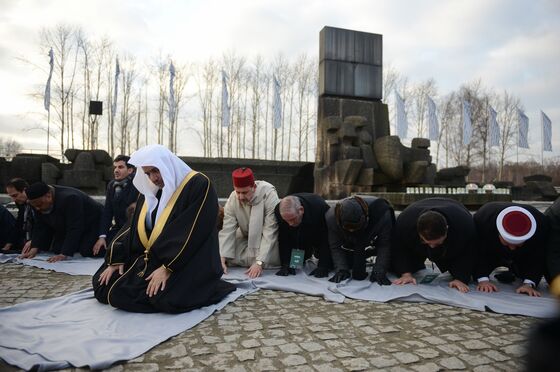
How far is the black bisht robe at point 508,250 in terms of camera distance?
4008mm

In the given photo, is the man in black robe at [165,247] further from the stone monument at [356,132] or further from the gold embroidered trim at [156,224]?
the stone monument at [356,132]

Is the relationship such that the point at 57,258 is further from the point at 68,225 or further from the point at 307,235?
the point at 307,235

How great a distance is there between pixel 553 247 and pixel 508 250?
0.39 m

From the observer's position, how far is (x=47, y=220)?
5.85 m

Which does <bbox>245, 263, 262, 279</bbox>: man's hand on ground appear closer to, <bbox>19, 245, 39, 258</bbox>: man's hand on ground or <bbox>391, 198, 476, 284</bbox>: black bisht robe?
<bbox>391, 198, 476, 284</bbox>: black bisht robe

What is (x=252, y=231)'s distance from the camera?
16.7 feet

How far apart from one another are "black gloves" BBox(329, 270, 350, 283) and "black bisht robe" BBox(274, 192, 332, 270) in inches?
13.8

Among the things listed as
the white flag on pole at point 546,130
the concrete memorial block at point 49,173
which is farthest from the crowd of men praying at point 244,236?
the white flag on pole at point 546,130

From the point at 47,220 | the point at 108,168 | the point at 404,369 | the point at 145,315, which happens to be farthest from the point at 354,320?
the point at 108,168

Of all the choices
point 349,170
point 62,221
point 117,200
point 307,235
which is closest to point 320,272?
point 307,235

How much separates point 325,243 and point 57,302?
2841 mm

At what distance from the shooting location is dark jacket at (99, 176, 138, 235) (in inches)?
234

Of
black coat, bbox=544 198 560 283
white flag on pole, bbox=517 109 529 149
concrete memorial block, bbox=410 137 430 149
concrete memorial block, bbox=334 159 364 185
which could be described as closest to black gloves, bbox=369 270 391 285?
black coat, bbox=544 198 560 283

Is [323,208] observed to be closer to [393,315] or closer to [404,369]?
[393,315]
